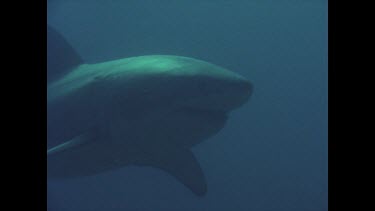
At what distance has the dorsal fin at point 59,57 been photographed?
6344mm

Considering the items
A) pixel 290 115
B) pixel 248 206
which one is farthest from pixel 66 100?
pixel 290 115

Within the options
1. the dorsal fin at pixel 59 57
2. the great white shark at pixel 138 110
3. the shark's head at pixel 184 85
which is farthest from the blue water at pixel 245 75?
the shark's head at pixel 184 85

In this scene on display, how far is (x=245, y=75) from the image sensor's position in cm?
4562

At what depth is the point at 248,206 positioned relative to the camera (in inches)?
866

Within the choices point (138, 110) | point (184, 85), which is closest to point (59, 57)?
point (138, 110)

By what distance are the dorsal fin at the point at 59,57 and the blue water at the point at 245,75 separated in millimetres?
12094

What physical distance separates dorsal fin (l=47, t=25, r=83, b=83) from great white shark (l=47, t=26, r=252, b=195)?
0.37m

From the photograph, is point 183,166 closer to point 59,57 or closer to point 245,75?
point 59,57

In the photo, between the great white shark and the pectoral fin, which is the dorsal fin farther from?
the pectoral fin

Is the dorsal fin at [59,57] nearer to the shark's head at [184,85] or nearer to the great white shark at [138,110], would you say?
the great white shark at [138,110]
